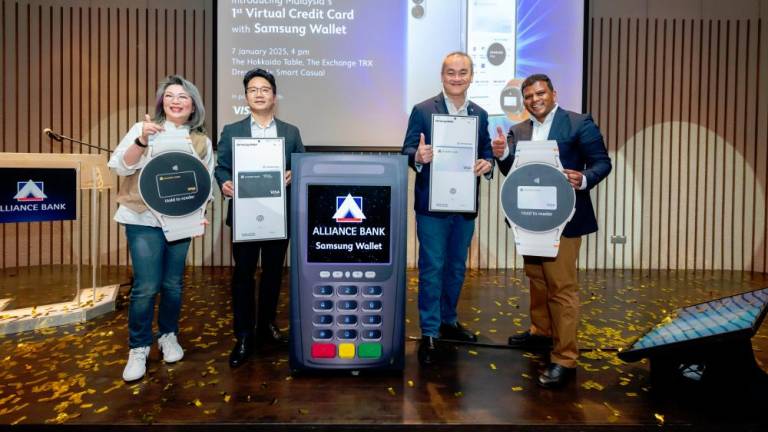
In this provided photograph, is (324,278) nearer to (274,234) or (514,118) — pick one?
(274,234)

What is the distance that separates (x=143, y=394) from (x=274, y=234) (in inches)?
36.5

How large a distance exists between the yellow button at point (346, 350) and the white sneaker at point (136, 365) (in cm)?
100

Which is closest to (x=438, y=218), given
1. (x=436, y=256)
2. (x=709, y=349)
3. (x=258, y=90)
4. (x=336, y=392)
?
(x=436, y=256)

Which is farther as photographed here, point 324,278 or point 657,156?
point 657,156

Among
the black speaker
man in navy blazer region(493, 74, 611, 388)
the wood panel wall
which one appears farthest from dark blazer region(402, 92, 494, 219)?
the wood panel wall

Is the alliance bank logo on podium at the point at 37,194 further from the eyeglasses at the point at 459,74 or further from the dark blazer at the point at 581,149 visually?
the dark blazer at the point at 581,149

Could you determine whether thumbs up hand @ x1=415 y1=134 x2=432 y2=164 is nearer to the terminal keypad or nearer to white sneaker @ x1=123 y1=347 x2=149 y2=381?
the terminal keypad

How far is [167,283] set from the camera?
233 cm

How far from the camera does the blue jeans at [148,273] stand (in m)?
2.16

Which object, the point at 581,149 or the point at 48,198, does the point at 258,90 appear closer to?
the point at 581,149

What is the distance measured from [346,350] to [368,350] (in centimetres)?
10

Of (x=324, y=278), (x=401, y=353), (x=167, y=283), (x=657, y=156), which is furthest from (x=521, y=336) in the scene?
(x=657, y=156)

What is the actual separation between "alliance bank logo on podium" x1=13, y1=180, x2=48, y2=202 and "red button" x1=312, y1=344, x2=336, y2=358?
7.79 feet

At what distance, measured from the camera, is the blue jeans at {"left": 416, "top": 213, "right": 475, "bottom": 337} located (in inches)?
99.7
